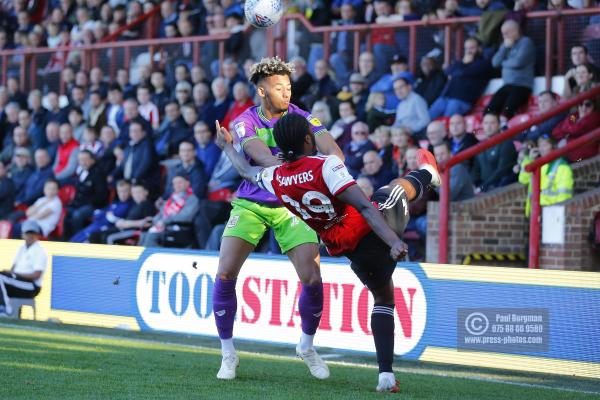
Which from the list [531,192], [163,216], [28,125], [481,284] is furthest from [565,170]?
[28,125]

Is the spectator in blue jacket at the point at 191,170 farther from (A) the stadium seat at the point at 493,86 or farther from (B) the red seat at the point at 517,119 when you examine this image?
(B) the red seat at the point at 517,119

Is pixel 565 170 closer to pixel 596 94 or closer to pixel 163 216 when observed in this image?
pixel 596 94

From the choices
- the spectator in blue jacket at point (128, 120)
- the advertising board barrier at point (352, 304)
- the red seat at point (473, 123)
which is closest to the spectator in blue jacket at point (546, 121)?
the red seat at point (473, 123)

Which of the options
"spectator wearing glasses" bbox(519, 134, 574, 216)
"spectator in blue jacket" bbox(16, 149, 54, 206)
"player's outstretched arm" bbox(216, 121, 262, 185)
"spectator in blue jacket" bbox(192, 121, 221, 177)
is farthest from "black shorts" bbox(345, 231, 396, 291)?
"spectator in blue jacket" bbox(16, 149, 54, 206)

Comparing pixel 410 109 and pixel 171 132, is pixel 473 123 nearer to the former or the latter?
pixel 410 109

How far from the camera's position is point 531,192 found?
11.7 metres

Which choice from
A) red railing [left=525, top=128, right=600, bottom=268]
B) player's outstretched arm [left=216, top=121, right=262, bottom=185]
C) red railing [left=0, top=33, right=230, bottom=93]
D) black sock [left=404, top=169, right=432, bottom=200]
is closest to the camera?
black sock [left=404, top=169, right=432, bottom=200]

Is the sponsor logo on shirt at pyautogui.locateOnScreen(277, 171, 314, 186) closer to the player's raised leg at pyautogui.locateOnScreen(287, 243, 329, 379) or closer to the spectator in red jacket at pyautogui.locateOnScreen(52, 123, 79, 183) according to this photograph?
the player's raised leg at pyautogui.locateOnScreen(287, 243, 329, 379)

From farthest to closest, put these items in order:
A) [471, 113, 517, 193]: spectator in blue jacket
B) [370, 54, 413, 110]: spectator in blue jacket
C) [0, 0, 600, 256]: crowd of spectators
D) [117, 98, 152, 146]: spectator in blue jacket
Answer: [117, 98, 152, 146]: spectator in blue jacket, [370, 54, 413, 110]: spectator in blue jacket, [0, 0, 600, 256]: crowd of spectators, [471, 113, 517, 193]: spectator in blue jacket

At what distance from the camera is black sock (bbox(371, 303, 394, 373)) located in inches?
288

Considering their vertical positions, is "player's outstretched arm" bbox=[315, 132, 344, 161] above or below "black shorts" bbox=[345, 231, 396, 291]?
above

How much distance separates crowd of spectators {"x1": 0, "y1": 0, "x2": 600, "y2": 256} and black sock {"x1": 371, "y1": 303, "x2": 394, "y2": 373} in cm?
536

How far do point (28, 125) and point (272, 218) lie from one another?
40.2 feet

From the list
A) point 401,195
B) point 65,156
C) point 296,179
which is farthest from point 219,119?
point 296,179
